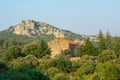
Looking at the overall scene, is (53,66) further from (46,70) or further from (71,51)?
(71,51)

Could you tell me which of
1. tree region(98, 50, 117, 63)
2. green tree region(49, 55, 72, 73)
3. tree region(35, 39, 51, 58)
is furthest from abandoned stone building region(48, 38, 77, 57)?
green tree region(49, 55, 72, 73)

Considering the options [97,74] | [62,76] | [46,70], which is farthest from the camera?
[46,70]

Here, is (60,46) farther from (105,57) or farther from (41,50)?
(105,57)

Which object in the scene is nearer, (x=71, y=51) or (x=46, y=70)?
(x=46, y=70)

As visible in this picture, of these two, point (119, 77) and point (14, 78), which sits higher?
point (14, 78)

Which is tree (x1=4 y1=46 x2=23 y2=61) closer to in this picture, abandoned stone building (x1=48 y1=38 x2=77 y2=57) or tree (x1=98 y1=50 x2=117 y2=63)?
tree (x1=98 y1=50 x2=117 y2=63)

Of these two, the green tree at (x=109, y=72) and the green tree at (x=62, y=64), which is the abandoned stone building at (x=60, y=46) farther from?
the green tree at (x=109, y=72)

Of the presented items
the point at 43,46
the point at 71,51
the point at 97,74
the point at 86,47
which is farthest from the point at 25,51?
the point at 97,74

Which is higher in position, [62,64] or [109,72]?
[62,64]

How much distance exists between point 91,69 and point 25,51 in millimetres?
23025

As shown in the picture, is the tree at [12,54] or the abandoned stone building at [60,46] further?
the abandoned stone building at [60,46]

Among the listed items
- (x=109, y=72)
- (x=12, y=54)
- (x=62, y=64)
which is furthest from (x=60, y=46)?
(x=109, y=72)

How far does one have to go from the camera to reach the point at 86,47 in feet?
266

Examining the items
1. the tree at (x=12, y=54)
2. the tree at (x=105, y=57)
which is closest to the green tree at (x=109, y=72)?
the tree at (x=105, y=57)
